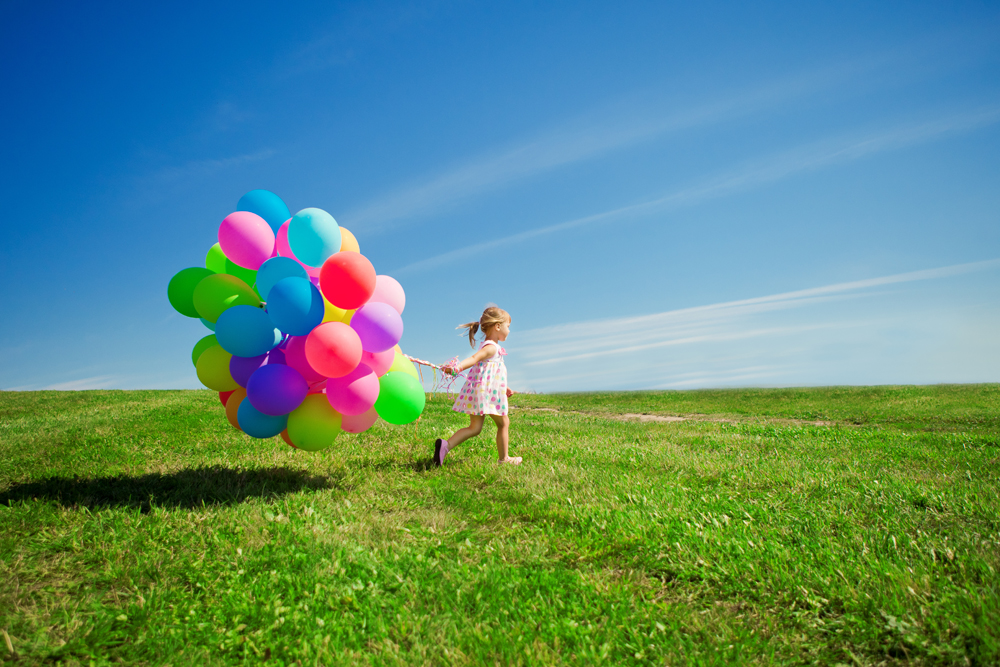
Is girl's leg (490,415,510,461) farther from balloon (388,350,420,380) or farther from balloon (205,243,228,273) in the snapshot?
balloon (205,243,228,273)

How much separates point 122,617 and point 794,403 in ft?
79.3

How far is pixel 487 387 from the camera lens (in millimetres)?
7340

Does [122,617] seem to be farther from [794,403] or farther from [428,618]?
[794,403]

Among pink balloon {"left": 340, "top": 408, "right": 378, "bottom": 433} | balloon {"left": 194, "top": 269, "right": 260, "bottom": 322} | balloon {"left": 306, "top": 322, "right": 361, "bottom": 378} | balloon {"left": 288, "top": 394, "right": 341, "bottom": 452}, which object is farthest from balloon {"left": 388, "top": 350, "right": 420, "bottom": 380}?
balloon {"left": 194, "top": 269, "right": 260, "bottom": 322}

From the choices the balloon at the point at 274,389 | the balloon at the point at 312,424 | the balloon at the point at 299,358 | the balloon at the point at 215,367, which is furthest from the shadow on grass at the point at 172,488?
the balloon at the point at 299,358

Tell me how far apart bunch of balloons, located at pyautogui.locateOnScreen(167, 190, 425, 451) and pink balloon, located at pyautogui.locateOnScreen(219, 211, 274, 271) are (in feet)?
0.04

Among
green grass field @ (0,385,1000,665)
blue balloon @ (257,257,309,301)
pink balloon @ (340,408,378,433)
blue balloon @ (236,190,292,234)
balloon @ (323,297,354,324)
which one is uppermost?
blue balloon @ (236,190,292,234)

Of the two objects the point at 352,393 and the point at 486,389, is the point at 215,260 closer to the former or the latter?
the point at 352,393

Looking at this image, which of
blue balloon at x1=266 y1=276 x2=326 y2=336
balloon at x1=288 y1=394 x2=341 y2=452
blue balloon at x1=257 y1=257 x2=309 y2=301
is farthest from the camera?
balloon at x1=288 y1=394 x2=341 y2=452

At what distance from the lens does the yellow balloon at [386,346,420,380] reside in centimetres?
638

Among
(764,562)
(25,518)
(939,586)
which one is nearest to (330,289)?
(25,518)

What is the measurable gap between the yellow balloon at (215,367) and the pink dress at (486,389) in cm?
288

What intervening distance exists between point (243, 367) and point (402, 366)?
5.80 ft

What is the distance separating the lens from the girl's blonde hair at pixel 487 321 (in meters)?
7.70
